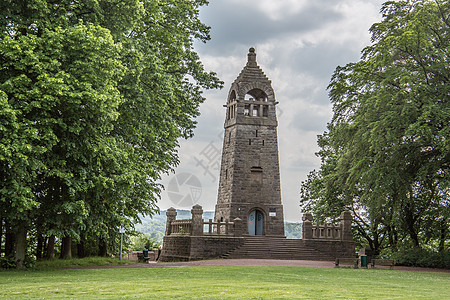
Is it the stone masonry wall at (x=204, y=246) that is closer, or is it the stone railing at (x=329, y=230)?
the stone masonry wall at (x=204, y=246)

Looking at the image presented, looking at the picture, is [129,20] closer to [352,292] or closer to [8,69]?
[8,69]

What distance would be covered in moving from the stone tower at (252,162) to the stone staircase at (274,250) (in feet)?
11.4

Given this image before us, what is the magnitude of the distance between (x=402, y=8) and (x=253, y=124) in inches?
568

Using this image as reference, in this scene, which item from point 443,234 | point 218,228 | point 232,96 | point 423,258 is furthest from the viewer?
point 232,96

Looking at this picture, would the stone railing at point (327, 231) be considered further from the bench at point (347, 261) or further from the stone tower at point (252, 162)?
the bench at point (347, 261)

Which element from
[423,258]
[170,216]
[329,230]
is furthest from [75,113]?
[329,230]

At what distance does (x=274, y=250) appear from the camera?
33.2m

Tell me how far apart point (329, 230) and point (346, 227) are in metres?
1.18

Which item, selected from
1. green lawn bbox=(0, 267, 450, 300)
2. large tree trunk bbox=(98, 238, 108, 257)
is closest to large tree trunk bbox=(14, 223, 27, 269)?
green lawn bbox=(0, 267, 450, 300)

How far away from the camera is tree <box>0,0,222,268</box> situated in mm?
17547

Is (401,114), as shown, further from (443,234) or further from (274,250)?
(274,250)

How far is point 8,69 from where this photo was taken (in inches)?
737

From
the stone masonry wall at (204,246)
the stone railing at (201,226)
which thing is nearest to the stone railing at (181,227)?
the stone railing at (201,226)

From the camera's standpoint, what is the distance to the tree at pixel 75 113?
1755 centimetres
